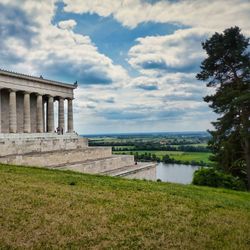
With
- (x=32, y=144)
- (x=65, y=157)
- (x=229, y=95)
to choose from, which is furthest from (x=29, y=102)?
(x=229, y=95)

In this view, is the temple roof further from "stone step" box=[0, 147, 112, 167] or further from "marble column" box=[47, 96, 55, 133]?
"stone step" box=[0, 147, 112, 167]

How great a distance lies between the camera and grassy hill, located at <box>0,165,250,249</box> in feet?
26.1

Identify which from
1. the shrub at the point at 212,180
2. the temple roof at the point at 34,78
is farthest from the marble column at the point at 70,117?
the shrub at the point at 212,180

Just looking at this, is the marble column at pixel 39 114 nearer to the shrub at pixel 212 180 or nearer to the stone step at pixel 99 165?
the stone step at pixel 99 165

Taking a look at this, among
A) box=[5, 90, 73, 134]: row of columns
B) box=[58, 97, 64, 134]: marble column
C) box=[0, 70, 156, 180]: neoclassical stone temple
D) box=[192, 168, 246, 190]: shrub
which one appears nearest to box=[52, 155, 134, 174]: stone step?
box=[0, 70, 156, 180]: neoclassical stone temple

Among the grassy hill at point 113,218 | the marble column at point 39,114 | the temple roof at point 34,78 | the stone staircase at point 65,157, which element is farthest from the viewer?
the marble column at point 39,114

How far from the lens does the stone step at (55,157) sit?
22766 mm

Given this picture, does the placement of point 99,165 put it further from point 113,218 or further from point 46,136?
point 113,218

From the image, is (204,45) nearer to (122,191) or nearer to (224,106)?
(224,106)

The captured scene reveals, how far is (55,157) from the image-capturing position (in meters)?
26.2

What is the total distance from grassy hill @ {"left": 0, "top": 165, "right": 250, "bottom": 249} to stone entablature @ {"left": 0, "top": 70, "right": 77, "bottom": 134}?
1888 centimetres

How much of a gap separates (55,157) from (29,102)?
10212 mm

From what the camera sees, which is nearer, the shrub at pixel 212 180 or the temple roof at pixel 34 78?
the shrub at pixel 212 180

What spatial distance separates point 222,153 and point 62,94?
1903 cm
